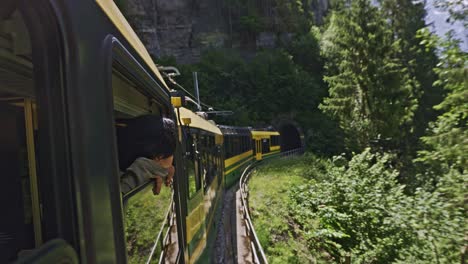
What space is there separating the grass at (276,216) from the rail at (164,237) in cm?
508

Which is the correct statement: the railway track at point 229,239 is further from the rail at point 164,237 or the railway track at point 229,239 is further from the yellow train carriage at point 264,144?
the yellow train carriage at point 264,144

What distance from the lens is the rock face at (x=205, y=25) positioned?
47991mm

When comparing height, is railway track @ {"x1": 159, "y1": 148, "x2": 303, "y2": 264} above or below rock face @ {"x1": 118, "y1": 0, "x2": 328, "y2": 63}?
below

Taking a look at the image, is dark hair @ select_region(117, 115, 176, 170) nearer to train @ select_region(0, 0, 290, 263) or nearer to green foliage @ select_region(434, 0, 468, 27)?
train @ select_region(0, 0, 290, 263)

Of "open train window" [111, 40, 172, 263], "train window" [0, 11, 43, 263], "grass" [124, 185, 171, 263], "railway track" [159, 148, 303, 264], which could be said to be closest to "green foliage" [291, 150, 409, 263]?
"railway track" [159, 148, 303, 264]

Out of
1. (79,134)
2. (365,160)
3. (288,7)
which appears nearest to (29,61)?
(79,134)

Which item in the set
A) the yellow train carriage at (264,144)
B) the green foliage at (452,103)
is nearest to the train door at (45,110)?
the green foliage at (452,103)

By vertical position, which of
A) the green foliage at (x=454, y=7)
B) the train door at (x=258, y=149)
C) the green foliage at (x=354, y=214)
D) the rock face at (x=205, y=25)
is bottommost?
the green foliage at (x=354, y=214)

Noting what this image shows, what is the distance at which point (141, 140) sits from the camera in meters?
1.81

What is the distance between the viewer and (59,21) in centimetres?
108

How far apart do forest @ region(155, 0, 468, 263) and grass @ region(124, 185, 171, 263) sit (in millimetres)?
5661

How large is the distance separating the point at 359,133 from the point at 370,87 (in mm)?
3029

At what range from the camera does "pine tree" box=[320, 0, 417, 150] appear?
22.6m

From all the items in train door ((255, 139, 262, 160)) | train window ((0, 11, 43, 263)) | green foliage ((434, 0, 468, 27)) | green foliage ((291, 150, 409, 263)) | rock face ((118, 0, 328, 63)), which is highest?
rock face ((118, 0, 328, 63))
